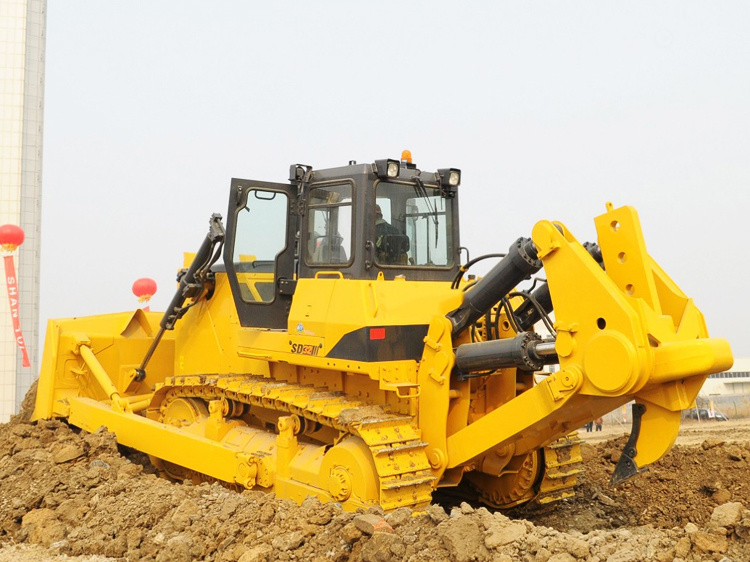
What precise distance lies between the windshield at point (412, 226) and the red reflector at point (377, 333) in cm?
70

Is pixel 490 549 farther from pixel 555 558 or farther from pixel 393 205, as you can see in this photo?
pixel 393 205

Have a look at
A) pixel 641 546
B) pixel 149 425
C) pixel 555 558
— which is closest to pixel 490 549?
pixel 555 558

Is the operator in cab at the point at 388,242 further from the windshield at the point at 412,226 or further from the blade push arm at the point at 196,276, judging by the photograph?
the blade push arm at the point at 196,276

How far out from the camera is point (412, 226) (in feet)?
21.7

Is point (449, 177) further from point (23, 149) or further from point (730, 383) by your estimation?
point (730, 383)

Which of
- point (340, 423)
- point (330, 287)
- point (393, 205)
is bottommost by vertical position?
point (340, 423)

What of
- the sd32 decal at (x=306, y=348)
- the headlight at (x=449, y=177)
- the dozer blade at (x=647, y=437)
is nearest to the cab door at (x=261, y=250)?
the sd32 decal at (x=306, y=348)

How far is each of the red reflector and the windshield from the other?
2.28ft

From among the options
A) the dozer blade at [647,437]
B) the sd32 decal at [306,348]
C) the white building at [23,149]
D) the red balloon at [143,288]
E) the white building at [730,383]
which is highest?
Answer: the white building at [23,149]

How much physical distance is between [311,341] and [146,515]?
6.22 feet

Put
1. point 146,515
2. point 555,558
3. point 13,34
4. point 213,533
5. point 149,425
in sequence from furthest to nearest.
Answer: point 13,34 < point 149,425 < point 146,515 < point 213,533 < point 555,558

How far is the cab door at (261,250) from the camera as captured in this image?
6902 mm

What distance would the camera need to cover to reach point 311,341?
6301 millimetres

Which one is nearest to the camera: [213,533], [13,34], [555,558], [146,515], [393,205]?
[555,558]
